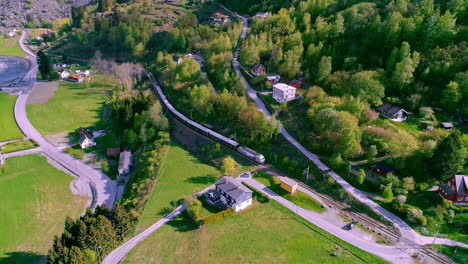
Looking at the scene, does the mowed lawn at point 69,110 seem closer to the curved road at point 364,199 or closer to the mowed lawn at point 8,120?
the mowed lawn at point 8,120

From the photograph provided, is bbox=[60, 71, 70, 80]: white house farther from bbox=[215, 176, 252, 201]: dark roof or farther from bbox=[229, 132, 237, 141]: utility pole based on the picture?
bbox=[215, 176, 252, 201]: dark roof

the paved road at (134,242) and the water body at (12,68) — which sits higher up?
the paved road at (134,242)

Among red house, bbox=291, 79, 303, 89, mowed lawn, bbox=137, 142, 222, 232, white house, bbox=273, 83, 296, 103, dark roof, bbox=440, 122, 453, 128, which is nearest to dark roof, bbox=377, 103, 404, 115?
dark roof, bbox=440, 122, 453, 128

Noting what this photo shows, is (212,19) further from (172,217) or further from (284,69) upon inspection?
(172,217)

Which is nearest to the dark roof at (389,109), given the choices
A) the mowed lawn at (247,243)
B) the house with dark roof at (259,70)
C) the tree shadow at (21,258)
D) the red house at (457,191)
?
the red house at (457,191)

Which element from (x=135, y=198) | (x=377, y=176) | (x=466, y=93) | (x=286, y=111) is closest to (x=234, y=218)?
(x=135, y=198)

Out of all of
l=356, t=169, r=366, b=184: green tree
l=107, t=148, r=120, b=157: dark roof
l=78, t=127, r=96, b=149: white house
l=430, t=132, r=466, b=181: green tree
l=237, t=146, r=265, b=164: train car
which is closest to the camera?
l=430, t=132, r=466, b=181: green tree

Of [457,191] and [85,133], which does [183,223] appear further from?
[85,133]
